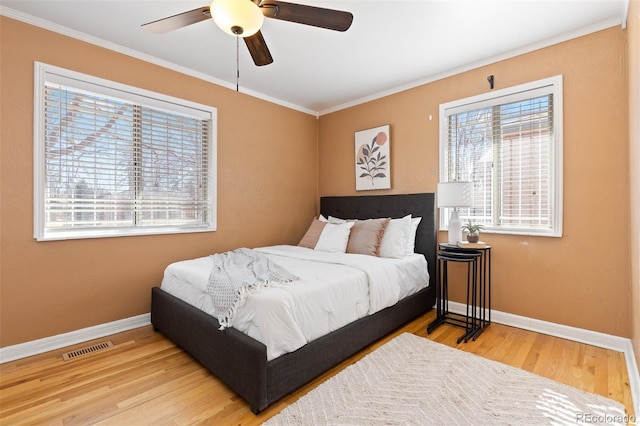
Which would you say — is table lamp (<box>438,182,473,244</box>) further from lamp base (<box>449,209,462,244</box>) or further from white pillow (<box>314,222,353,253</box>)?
white pillow (<box>314,222,353,253</box>)

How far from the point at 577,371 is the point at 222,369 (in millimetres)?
2420

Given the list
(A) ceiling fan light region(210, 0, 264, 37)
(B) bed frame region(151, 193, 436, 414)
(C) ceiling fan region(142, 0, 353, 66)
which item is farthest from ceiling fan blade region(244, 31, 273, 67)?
(B) bed frame region(151, 193, 436, 414)

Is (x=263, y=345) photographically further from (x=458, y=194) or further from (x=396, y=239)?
(x=458, y=194)

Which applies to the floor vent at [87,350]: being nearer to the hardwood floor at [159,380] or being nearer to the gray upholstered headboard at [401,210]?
the hardwood floor at [159,380]

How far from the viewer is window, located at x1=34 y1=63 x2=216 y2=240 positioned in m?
2.57

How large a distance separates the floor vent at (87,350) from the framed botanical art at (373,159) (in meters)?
3.21

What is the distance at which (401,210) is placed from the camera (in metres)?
3.71

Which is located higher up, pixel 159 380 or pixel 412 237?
pixel 412 237

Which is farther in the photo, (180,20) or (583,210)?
(583,210)

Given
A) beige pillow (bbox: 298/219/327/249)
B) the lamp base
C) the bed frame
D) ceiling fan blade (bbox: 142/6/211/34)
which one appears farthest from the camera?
beige pillow (bbox: 298/219/327/249)

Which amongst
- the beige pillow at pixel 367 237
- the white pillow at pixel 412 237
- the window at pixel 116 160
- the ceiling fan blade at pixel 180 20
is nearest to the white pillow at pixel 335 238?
the beige pillow at pixel 367 237

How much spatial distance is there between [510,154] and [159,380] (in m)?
3.57

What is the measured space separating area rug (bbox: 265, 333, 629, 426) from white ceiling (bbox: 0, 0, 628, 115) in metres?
2.65

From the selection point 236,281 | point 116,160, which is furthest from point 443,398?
point 116,160
